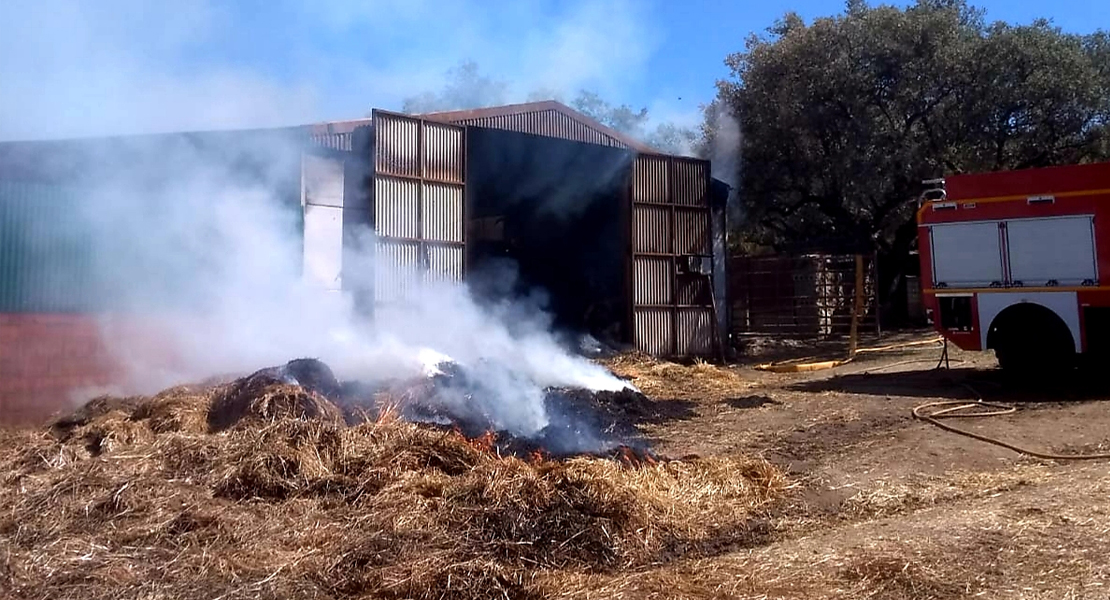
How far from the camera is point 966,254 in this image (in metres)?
12.7

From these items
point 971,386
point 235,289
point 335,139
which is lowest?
point 971,386

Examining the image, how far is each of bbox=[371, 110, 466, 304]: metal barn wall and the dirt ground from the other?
4.24 metres

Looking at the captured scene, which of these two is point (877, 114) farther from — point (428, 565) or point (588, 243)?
point (428, 565)

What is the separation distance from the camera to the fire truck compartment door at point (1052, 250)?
461 inches

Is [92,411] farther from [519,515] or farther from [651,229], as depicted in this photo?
[651,229]

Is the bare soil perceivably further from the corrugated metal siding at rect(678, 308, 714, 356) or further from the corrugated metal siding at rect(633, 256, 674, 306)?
the corrugated metal siding at rect(678, 308, 714, 356)

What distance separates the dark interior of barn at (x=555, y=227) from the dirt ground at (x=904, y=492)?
5770 millimetres

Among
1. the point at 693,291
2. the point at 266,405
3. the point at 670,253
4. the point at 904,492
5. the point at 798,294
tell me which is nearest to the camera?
the point at 904,492

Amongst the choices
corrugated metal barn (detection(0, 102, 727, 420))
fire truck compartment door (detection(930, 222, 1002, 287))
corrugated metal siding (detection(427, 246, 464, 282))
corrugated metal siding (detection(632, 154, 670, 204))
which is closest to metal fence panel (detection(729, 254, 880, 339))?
corrugated metal barn (detection(0, 102, 727, 420))

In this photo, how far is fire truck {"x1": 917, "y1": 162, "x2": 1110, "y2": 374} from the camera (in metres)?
11.6

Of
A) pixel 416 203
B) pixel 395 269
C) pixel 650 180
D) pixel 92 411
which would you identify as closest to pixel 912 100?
pixel 650 180

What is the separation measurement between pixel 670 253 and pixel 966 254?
6.46 meters

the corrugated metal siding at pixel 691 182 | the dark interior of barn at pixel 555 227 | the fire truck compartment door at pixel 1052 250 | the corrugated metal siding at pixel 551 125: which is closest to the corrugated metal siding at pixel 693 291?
the dark interior of barn at pixel 555 227

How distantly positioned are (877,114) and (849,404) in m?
11.8
